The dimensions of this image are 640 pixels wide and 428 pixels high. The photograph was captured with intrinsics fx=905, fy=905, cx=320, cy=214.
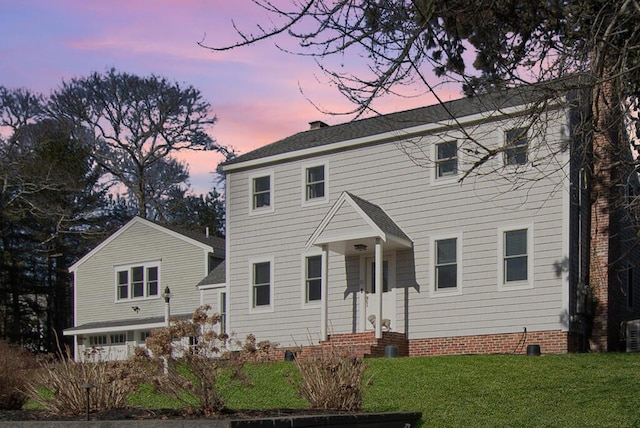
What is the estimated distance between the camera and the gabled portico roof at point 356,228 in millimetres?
21531

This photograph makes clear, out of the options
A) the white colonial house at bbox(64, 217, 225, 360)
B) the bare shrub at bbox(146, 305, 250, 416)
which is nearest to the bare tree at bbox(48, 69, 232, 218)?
the white colonial house at bbox(64, 217, 225, 360)

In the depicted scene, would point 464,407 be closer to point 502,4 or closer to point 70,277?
point 502,4

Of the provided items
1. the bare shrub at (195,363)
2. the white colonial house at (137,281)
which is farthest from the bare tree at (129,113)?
the bare shrub at (195,363)

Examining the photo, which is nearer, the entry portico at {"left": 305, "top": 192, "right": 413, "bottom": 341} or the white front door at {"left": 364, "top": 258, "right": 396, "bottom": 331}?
the entry portico at {"left": 305, "top": 192, "right": 413, "bottom": 341}

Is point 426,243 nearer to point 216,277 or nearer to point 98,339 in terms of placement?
point 216,277

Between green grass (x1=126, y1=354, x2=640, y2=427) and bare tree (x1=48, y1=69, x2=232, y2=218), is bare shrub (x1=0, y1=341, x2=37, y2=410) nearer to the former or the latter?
green grass (x1=126, y1=354, x2=640, y2=427)

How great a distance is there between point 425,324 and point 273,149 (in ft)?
22.6

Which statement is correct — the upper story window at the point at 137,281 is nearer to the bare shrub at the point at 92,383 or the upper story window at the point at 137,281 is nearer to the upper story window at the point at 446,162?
the upper story window at the point at 446,162

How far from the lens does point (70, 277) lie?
43688 millimetres

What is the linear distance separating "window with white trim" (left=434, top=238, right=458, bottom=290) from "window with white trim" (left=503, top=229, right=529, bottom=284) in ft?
4.27

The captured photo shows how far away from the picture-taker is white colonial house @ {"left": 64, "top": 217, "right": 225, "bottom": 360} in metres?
31.0

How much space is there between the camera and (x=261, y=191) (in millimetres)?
25109

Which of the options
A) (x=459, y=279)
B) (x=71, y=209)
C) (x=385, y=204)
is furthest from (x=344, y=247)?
(x=71, y=209)

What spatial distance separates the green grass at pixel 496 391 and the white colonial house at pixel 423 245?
337 cm
